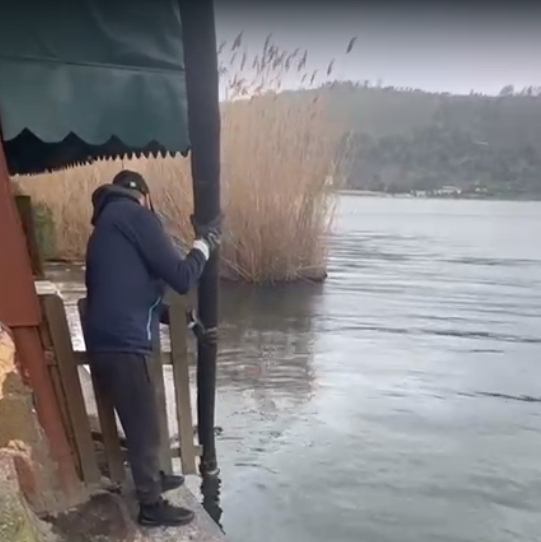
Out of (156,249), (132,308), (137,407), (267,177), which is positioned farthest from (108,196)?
(267,177)

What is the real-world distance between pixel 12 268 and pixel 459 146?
110 feet

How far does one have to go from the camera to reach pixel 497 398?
869 centimetres

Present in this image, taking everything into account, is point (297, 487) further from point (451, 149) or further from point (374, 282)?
point (451, 149)

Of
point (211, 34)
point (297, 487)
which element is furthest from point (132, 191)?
point (297, 487)

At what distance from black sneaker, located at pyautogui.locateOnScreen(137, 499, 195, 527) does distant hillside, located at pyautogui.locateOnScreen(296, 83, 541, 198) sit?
21.8m

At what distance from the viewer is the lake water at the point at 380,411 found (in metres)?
5.87

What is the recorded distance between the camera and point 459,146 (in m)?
36.0

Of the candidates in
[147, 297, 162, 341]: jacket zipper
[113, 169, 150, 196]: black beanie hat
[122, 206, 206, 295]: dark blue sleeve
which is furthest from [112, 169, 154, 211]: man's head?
[147, 297, 162, 341]: jacket zipper

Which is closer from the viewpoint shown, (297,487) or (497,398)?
(297,487)

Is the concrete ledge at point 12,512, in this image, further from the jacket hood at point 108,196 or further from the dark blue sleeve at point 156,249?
the jacket hood at point 108,196

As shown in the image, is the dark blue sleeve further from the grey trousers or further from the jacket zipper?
the grey trousers

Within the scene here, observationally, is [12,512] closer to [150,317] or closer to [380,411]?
[150,317]

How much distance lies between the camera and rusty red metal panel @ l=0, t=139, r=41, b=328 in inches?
162

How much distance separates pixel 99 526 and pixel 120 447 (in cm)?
55
